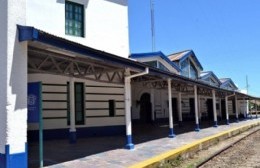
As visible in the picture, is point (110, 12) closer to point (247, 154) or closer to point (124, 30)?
point (124, 30)

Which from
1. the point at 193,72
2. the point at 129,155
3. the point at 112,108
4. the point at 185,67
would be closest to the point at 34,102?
the point at 129,155

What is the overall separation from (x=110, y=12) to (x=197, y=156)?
9.83 metres

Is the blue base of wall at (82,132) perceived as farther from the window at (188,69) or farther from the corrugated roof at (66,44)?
the window at (188,69)

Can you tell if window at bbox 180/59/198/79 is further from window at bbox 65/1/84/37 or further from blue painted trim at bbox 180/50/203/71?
window at bbox 65/1/84/37

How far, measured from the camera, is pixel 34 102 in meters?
9.58

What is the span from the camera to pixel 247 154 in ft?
47.5

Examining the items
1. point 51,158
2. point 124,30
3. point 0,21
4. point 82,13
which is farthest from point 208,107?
point 0,21

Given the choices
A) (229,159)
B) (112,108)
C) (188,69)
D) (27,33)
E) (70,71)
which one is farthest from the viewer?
(188,69)

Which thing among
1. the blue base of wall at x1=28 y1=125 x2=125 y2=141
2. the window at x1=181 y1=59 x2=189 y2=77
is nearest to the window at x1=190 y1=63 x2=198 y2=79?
the window at x1=181 y1=59 x2=189 y2=77

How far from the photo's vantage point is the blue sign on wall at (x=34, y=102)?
9508 mm

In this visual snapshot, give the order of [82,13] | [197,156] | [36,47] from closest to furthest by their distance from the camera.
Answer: [36,47]
[197,156]
[82,13]

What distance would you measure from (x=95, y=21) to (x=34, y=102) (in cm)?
1023

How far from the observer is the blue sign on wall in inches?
374

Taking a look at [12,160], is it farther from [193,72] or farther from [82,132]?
[193,72]
